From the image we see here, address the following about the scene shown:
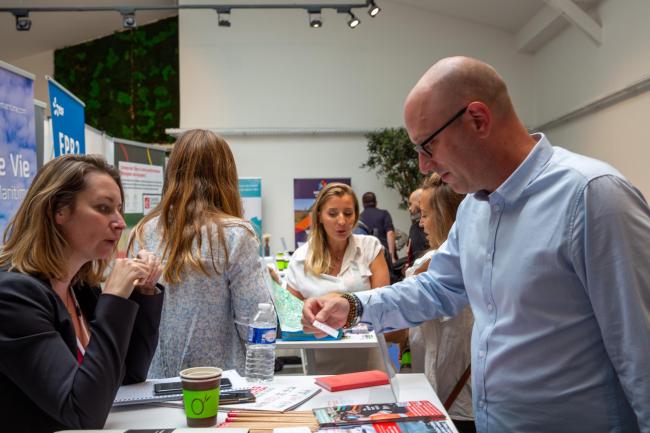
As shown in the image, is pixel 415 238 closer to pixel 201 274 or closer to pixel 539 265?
pixel 201 274

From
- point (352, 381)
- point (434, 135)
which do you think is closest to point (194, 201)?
point (352, 381)

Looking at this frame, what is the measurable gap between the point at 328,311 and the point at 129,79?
1074 cm

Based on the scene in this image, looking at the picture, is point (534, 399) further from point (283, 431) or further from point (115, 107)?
point (115, 107)

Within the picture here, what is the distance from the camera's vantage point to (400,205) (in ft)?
33.6

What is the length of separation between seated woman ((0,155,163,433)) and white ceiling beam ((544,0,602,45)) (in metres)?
7.84

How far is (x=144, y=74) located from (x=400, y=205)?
561 cm

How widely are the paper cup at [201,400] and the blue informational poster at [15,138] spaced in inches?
75.7

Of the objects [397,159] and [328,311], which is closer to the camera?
[328,311]

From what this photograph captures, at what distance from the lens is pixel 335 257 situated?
3691 mm

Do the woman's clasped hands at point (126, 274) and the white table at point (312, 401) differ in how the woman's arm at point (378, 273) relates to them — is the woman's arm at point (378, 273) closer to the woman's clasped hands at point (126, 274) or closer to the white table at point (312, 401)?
the white table at point (312, 401)

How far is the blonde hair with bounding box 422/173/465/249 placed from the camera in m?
2.80

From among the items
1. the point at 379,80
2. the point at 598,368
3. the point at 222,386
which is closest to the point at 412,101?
the point at 598,368

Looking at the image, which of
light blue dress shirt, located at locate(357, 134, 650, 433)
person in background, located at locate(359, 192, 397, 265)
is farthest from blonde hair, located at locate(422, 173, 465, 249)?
person in background, located at locate(359, 192, 397, 265)

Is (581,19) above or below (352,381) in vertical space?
above
